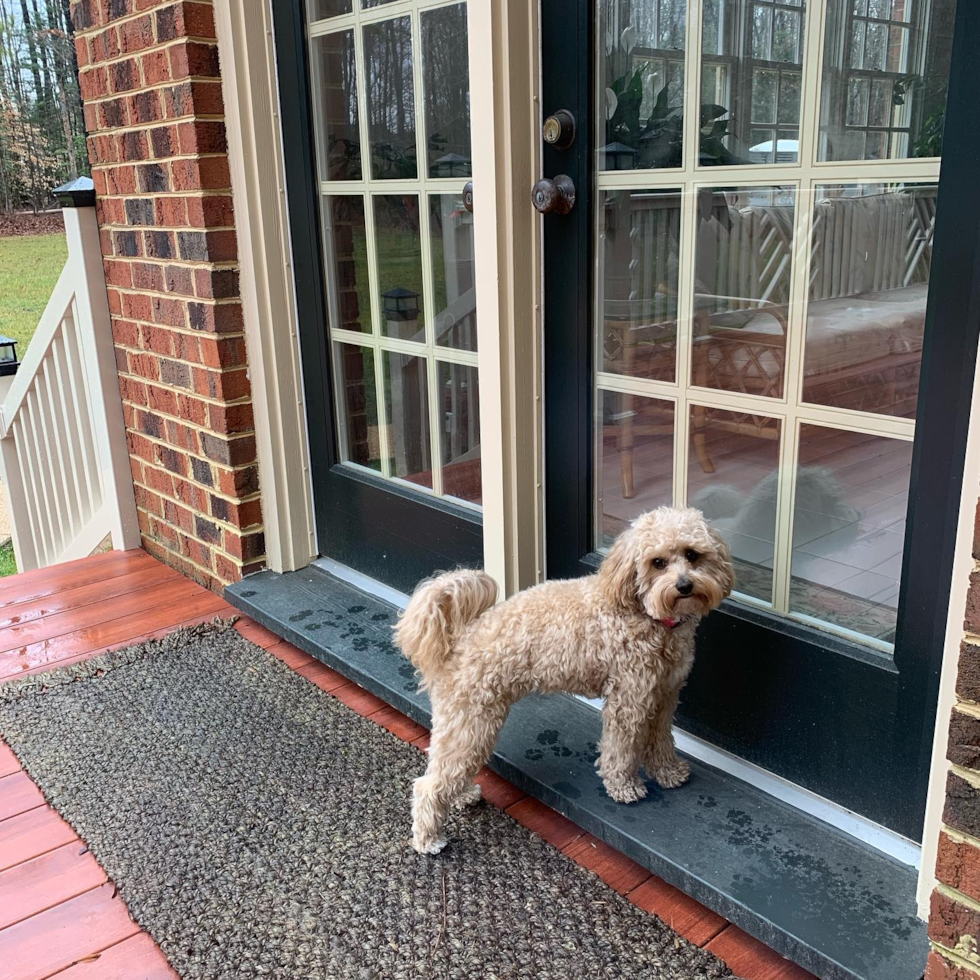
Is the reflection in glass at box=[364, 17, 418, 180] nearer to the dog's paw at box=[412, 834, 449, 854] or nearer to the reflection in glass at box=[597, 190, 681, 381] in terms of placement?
the reflection in glass at box=[597, 190, 681, 381]

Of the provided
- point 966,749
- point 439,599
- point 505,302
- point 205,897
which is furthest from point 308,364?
point 966,749

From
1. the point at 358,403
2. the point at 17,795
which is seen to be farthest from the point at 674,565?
the point at 17,795

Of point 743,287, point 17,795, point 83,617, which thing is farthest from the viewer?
point 83,617

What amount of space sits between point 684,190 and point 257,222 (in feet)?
4.57

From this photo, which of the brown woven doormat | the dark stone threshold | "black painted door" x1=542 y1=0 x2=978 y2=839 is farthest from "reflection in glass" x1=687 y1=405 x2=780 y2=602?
the brown woven doormat

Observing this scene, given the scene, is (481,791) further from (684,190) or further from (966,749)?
(684,190)

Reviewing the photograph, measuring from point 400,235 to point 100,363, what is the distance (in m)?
1.44

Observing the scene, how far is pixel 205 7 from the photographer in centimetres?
244

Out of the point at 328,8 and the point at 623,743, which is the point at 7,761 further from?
the point at 328,8

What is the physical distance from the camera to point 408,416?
98.0 inches

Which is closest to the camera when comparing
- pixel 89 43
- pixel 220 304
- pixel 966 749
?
pixel 966 749

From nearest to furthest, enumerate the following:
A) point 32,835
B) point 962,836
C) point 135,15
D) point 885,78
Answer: point 962,836 < point 885,78 < point 32,835 < point 135,15

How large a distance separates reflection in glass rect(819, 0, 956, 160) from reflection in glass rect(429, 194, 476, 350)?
0.94 metres

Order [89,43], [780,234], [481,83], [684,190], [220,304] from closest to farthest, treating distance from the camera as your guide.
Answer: [780,234] → [684,190] → [481,83] → [220,304] → [89,43]
